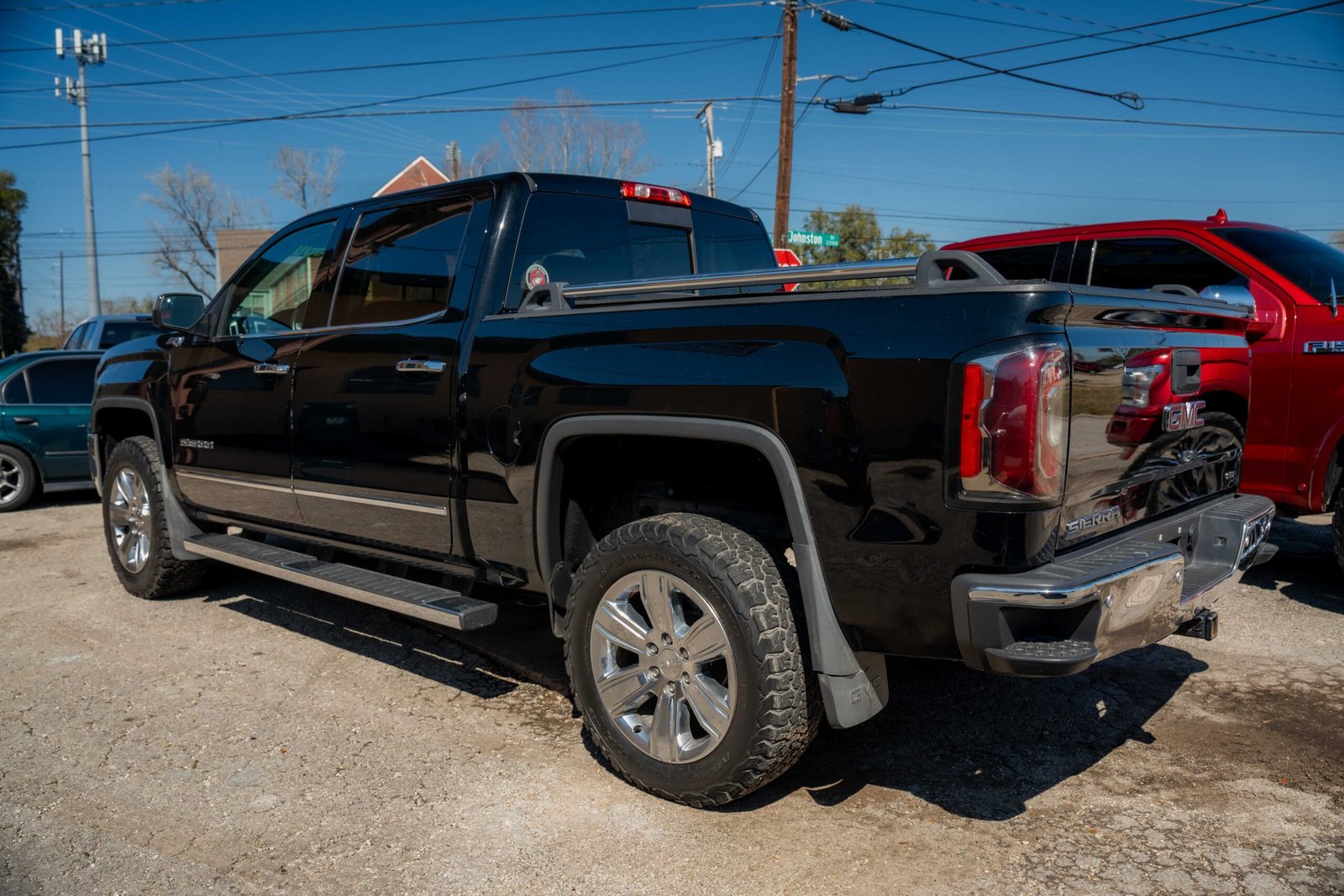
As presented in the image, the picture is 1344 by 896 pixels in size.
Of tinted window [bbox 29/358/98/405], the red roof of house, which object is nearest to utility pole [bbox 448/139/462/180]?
the red roof of house

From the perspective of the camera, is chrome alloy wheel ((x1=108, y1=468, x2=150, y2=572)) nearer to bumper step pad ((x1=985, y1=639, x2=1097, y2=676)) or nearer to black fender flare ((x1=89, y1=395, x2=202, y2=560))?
black fender flare ((x1=89, y1=395, x2=202, y2=560))

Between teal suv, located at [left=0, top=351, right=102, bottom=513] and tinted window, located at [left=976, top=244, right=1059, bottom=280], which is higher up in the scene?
tinted window, located at [left=976, top=244, right=1059, bottom=280]

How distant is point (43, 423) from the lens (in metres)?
10.1

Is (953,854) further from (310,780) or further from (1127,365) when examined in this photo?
(310,780)

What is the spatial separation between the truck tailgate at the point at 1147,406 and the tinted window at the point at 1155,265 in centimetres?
234

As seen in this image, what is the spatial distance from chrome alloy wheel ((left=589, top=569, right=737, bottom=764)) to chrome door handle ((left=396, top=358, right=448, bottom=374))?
44.3 inches

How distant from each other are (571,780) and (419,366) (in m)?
1.61

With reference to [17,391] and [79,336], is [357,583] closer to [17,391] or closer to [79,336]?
[17,391]

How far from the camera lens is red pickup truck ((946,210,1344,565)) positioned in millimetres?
5352

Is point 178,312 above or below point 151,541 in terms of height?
above

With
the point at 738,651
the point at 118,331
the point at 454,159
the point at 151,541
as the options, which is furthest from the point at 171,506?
the point at 454,159

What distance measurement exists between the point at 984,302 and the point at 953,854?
5.16 feet

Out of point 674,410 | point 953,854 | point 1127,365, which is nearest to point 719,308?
point 674,410

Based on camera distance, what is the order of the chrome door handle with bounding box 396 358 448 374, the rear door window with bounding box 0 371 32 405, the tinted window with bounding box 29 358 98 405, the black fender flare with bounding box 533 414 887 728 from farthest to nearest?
the tinted window with bounding box 29 358 98 405 < the rear door window with bounding box 0 371 32 405 < the chrome door handle with bounding box 396 358 448 374 < the black fender flare with bounding box 533 414 887 728
